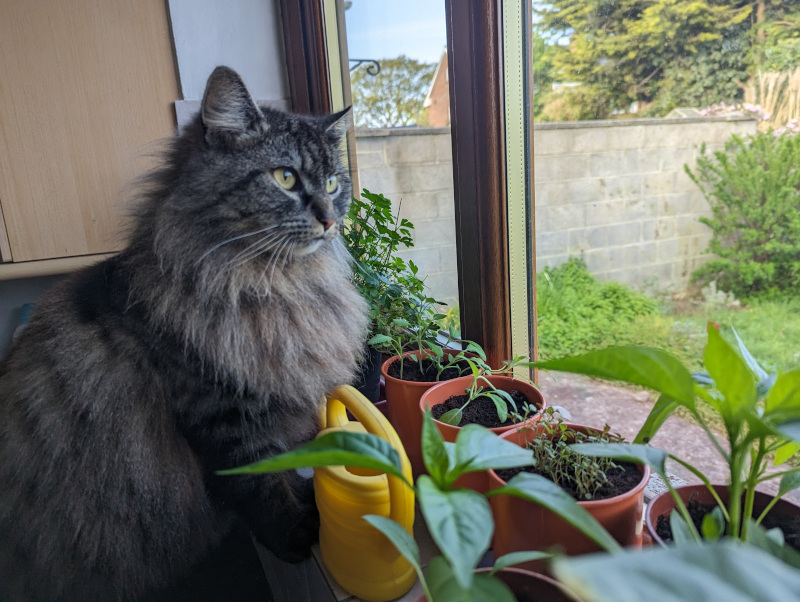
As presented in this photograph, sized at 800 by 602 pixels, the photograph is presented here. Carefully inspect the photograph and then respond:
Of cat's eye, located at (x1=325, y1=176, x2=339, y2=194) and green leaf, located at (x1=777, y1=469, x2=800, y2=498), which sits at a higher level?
cat's eye, located at (x1=325, y1=176, x2=339, y2=194)

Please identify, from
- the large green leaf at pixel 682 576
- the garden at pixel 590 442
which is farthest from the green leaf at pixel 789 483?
the large green leaf at pixel 682 576

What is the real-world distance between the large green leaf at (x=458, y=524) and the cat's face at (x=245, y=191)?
645 millimetres

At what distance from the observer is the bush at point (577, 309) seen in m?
1.18

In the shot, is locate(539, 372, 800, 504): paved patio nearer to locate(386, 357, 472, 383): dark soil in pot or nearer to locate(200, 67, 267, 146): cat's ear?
locate(386, 357, 472, 383): dark soil in pot

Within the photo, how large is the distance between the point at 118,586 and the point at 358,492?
62 centimetres

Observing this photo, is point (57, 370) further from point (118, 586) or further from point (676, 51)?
point (676, 51)

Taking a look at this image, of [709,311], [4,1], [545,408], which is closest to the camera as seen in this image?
[545,408]

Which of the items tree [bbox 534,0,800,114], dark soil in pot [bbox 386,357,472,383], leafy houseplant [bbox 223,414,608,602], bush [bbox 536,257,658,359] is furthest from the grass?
leafy houseplant [bbox 223,414,608,602]

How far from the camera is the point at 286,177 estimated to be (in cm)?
100

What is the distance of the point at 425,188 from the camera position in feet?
4.63

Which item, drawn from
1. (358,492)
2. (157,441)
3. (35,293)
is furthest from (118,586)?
(35,293)

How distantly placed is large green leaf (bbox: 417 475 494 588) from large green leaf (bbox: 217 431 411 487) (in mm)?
42

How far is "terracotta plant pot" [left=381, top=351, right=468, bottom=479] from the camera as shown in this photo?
1.01 meters

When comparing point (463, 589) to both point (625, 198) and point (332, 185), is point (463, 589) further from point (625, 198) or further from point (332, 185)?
point (625, 198)
